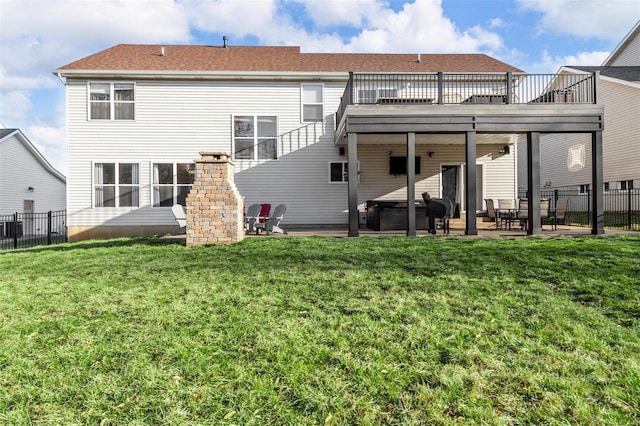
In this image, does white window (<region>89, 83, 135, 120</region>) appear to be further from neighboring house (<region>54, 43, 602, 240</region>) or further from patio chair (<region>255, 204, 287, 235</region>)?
patio chair (<region>255, 204, 287, 235</region>)

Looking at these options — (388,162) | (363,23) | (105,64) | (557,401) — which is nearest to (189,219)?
(557,401)

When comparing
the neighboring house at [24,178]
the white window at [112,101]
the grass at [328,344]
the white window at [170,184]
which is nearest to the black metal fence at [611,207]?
the grass at [328,344]

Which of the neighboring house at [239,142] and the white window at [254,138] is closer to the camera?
the neighboring house at [239,142]

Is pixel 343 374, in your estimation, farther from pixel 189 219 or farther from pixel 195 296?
pixel 189 219

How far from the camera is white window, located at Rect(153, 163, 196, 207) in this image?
549 inches

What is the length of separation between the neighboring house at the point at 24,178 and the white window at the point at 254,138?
49.2 ft

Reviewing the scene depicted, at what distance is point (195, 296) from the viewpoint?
4.59 metres

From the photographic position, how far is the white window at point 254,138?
561 inches

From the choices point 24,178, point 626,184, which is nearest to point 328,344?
point 626,184

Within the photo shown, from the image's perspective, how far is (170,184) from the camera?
13984mm

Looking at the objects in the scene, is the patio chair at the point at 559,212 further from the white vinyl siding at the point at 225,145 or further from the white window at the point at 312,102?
the white window at the point at 312,102

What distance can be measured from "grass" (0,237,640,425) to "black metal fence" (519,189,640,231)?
8.98 m

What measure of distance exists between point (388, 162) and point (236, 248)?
859cm

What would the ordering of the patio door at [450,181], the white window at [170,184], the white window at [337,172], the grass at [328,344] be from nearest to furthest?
the grass at [328,344] < the white window at [170,184] < the white window at [337,172] < the patio door at [450,181]
